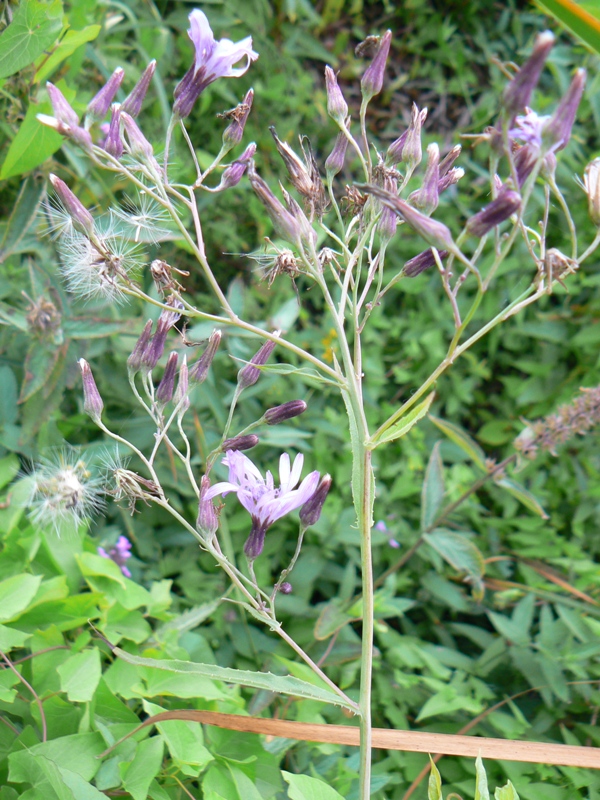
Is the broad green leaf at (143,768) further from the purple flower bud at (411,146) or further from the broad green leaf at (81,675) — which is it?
the purple flower bud at (411,146)

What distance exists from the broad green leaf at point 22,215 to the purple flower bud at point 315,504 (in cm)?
Answer: 66

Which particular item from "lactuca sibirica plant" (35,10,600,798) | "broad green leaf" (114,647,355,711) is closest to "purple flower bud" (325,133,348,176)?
"lactuca sibirica plant" (35,10,600,798)

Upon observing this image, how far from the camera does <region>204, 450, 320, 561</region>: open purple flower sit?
1.99 ft

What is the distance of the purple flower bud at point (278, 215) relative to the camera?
1.82 ft

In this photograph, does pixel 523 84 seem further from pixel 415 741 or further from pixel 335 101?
pixel 415 741

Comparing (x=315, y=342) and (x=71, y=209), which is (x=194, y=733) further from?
(x=315, y=342)

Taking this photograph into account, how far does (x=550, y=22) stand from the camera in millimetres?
1813

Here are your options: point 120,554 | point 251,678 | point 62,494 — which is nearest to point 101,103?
point 62,494

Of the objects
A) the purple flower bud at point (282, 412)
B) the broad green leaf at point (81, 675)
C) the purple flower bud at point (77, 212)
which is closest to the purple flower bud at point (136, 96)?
the purple flower bud at point (77, 212)

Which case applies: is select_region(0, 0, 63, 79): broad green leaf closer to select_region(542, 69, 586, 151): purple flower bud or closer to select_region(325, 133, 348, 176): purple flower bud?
select_region(325, 133, 348, 176): purple flower bud

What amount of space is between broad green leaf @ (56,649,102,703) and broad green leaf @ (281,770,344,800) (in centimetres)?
22

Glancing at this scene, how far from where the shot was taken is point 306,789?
61 cm

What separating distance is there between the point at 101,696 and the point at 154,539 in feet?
1.59

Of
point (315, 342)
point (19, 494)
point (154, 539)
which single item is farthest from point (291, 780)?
point (315, 342)
